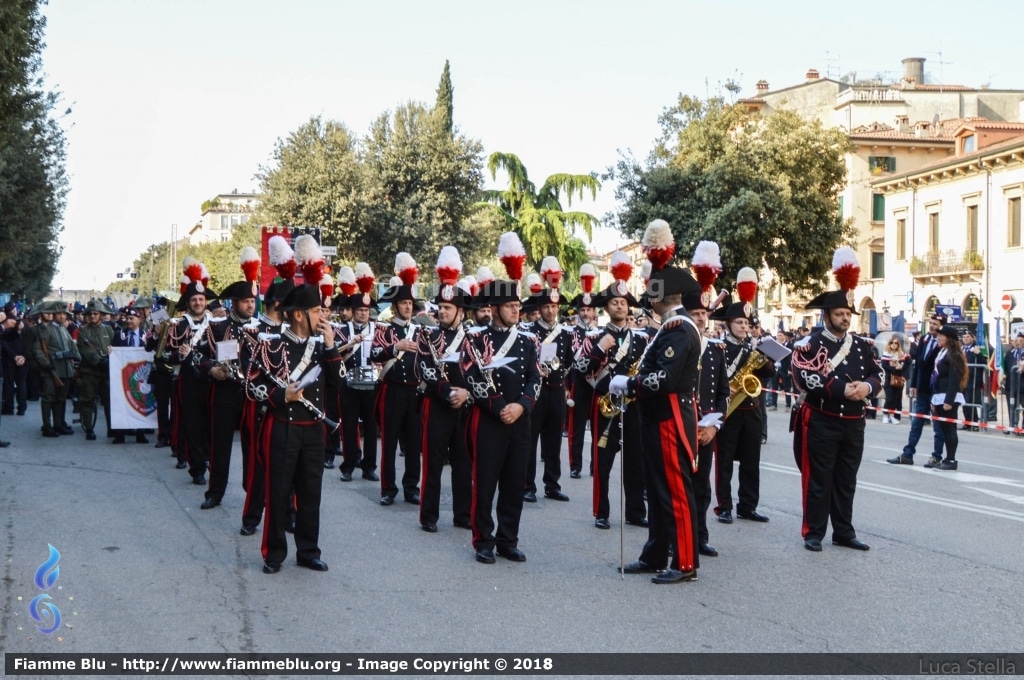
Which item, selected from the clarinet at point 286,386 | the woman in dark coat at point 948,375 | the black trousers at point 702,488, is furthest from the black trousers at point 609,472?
the woman in dark coat at point 948,375

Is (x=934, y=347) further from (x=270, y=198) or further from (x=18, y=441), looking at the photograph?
(x=270, y=198)

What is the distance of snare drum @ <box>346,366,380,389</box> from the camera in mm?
12906

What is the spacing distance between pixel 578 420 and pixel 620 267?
1.90 m

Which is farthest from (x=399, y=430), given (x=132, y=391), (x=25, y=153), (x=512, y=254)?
(x=25, y=153)

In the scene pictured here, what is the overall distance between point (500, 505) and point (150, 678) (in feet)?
11.4

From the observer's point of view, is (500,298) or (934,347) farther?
(934,347)

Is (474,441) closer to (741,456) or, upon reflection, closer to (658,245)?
(658,245)

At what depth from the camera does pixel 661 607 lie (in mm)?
7234

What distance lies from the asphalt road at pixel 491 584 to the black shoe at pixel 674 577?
6 centimetres

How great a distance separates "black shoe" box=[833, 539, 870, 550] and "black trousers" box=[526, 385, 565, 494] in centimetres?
331

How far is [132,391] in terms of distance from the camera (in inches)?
663

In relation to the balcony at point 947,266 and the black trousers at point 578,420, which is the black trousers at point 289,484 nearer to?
the black trousers at point 578,420

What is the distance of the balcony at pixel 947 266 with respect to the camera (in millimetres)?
43844

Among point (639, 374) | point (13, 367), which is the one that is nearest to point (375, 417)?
point (639, 374)
